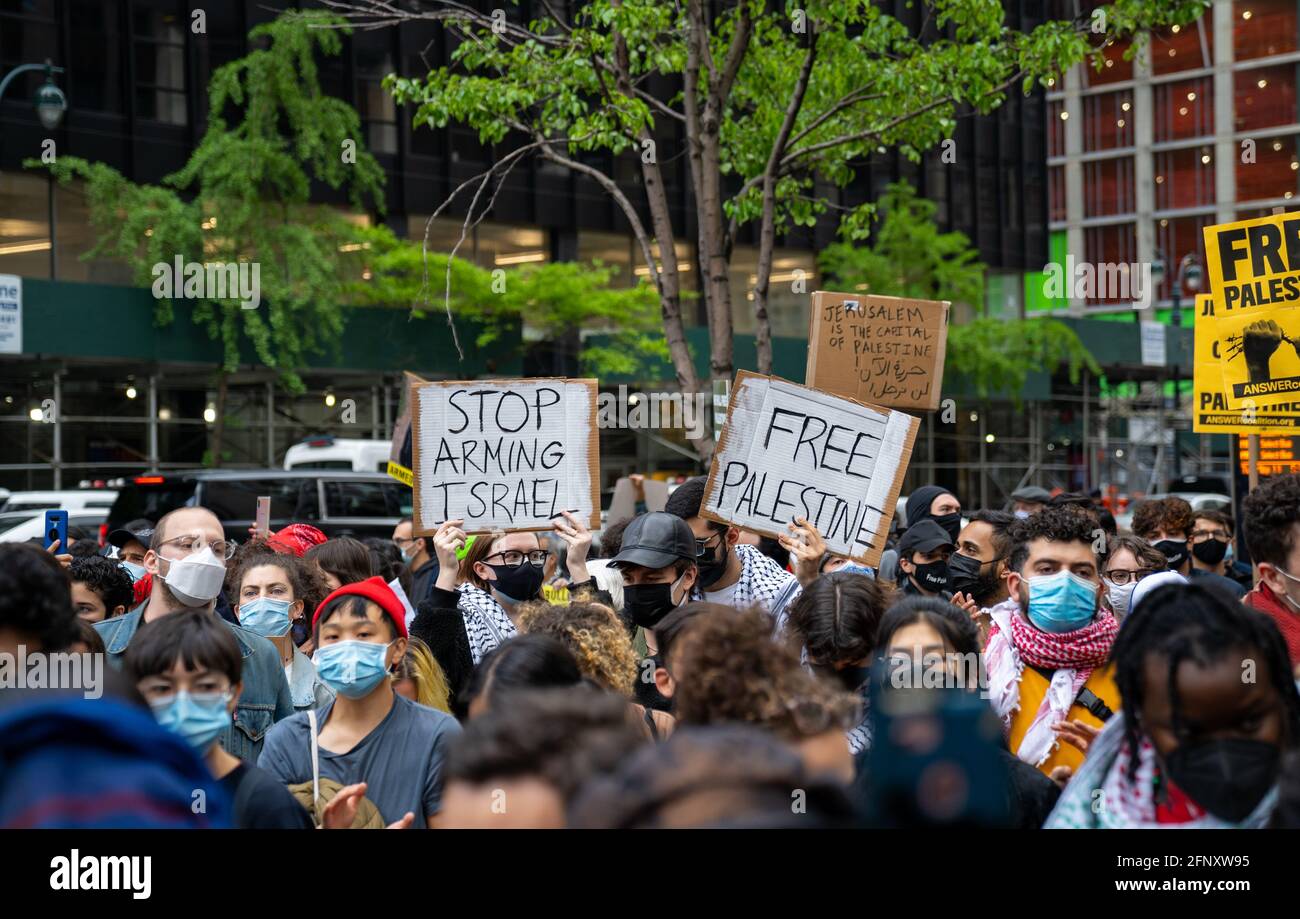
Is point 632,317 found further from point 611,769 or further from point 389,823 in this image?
point 611,769

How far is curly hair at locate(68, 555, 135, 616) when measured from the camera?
6.16 m

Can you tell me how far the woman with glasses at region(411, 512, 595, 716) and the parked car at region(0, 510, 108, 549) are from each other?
31.9 feet

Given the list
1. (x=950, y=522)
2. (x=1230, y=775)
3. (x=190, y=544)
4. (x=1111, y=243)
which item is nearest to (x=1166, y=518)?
(x=950, y=522)

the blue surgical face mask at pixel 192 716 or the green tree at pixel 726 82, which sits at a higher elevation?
the green tree at pixel 726 82

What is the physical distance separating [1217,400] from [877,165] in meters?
29.1

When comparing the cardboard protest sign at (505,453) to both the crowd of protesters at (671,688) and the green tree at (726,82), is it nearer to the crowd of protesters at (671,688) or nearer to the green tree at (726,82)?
the crowd of protesters at (671,688)

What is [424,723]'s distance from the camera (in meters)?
4.30

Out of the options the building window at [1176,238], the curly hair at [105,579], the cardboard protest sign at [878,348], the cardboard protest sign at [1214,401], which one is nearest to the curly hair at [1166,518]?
the cardboard protest sign at [1214,401]

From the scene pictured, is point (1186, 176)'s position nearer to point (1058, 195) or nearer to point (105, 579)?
point (1058, 195)

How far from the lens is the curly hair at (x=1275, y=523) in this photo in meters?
4.71

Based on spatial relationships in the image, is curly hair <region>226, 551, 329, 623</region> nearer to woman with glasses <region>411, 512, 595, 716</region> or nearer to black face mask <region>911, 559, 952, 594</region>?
woman with glasses <region>411, 512, 595, 716</region>

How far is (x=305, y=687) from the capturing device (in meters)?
5.69

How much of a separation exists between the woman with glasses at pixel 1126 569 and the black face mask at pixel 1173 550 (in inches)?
61.2
